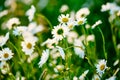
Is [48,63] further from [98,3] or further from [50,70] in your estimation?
[98,3]

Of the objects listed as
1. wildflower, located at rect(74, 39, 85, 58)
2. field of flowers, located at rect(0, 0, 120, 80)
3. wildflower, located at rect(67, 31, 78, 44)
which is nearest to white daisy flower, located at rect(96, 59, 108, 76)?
field of flowers, located at rect(0, 0, 120, 80)

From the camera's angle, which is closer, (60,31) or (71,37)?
(60,31)

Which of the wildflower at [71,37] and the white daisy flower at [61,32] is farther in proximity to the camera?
the wildflower at [71,37]

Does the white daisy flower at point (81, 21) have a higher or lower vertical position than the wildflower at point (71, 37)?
lower

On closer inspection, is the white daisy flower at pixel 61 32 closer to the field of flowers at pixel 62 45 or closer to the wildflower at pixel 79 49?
the field of flowers at pixel 62 45

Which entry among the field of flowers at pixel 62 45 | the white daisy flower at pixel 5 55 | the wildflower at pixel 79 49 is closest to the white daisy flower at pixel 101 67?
the field of flowers at pixel 62 45

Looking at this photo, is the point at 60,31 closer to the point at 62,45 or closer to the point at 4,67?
the point at 62,45

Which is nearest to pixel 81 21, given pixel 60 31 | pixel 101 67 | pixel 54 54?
pixel 60 31

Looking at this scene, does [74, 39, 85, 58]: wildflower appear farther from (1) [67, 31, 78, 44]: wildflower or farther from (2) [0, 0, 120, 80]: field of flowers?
(1) [67, 31, 78, 44]: wildflower

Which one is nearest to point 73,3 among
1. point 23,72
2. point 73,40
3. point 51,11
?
point 51,11
